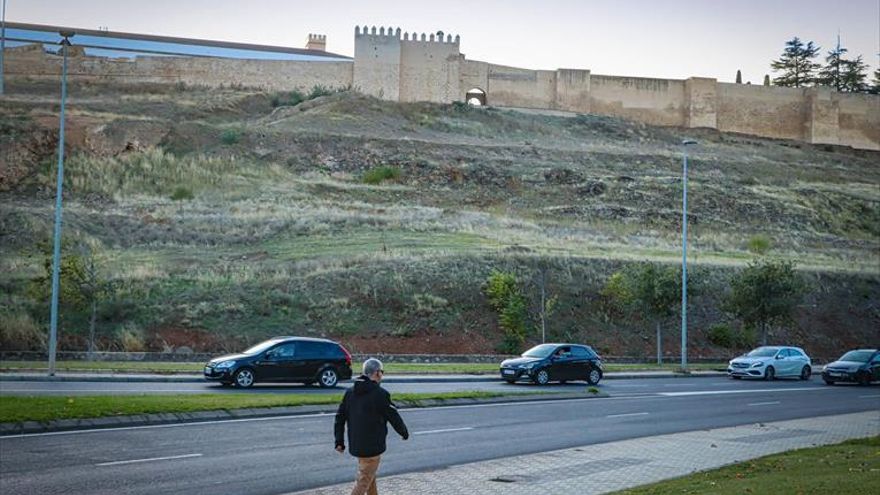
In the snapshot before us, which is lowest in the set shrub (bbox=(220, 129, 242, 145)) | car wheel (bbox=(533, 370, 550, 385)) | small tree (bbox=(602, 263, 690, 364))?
car wheel (bbox=(533, 370, 550, 385))

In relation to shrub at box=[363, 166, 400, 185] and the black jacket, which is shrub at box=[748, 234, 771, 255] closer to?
shrub at box=[363, 166, 400, 185]

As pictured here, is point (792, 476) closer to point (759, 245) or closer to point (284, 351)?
point (284, 351)

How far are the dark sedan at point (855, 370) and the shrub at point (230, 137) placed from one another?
162 feet

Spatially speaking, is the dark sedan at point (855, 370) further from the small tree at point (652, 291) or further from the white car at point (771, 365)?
the small tree at point (652, 291)

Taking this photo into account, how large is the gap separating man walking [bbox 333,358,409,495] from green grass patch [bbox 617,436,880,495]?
10.6ft

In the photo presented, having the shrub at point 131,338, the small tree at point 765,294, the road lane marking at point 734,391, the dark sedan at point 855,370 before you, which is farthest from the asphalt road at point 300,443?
the small tree at point 765,294

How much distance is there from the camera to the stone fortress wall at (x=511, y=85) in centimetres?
9356

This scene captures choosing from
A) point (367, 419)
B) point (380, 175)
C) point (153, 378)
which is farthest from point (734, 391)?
point (380, 175)

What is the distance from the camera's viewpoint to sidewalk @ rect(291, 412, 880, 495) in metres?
12.6

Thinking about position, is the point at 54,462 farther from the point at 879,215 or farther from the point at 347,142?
the point at 879,215

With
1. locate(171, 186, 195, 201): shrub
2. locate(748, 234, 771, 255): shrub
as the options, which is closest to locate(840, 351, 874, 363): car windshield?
locate(748, 234, 771, 255): shrub

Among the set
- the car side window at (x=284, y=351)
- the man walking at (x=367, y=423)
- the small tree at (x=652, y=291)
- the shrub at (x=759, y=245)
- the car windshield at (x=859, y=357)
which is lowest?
the car windshield at (x=859, y=357)

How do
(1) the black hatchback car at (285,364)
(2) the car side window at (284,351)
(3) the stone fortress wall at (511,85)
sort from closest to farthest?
1. (1) the black hatchback car at (285,364)
2. (2) the car side window at (284,351)
3. (3) the stone fortress wall at (511,85)

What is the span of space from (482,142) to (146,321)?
4917cm
